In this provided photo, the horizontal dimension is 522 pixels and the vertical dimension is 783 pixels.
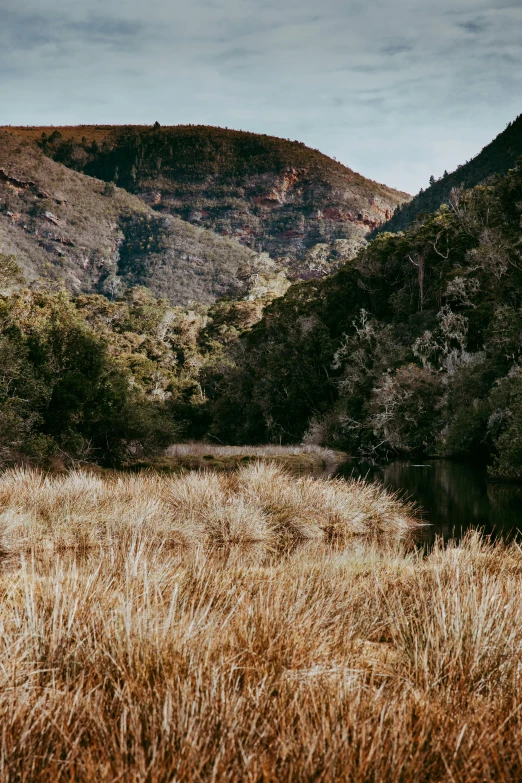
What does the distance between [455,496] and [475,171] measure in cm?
5403

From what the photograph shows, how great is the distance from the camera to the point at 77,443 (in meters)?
20.1

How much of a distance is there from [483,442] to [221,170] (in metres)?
122

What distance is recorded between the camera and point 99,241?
3509 inches

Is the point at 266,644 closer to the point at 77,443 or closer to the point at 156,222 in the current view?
the point at 77,443

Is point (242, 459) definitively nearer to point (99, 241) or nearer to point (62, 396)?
point (62, 396)

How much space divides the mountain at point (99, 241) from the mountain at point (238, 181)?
16190mm

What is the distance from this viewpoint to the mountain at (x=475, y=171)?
187 feet

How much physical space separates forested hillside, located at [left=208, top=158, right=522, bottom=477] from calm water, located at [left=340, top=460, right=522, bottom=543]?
4.64 feet

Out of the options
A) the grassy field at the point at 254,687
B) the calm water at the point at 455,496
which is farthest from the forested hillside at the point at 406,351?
the grassy field at the point at 254,687

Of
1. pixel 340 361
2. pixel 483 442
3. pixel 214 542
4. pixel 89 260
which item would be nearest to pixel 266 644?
pixel 214 542

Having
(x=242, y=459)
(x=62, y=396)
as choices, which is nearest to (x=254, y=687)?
(x=62, y=396)

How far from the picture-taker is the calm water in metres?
12.1

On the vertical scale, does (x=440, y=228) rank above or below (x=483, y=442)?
above

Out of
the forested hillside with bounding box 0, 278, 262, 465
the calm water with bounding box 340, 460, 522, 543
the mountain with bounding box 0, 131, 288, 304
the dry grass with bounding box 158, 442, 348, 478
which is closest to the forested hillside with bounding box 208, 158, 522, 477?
the calm water with bounding box 340, 460, 522, 543
